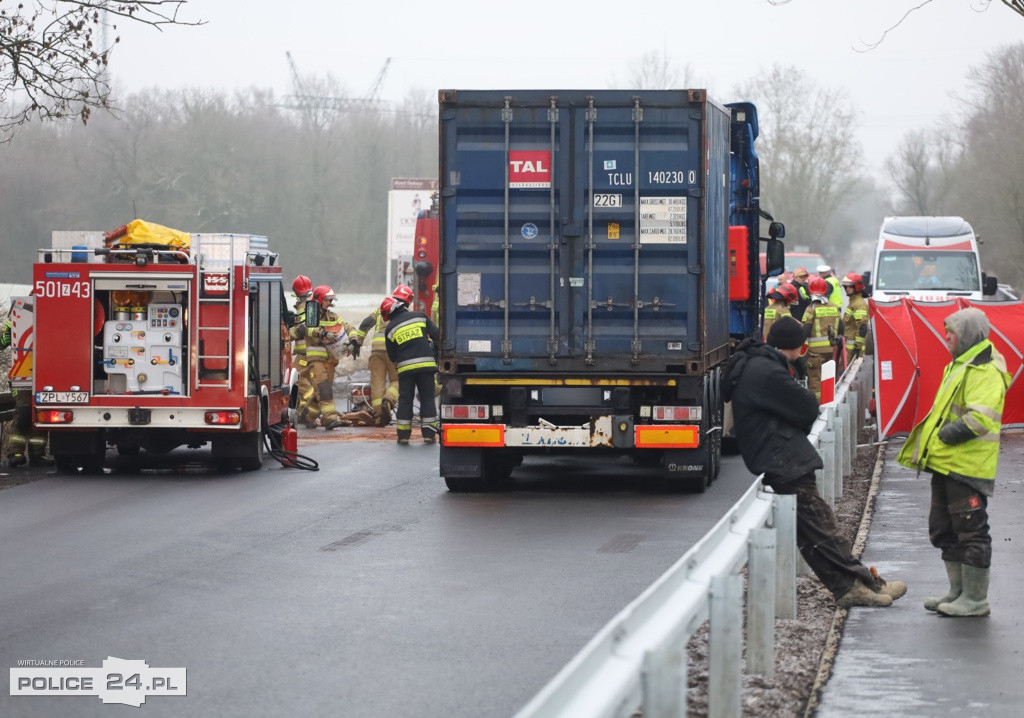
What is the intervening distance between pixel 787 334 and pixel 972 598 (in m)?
1.77

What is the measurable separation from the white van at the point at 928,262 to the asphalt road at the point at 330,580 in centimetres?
1455

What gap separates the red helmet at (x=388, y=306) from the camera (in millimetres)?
19125

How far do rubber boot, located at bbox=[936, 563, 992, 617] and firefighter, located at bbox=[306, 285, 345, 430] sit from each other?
14.8m

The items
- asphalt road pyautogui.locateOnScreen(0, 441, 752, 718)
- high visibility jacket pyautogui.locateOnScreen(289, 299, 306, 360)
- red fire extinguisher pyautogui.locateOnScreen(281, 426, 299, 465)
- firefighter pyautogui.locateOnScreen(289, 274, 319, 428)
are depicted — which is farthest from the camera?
firefighter pyautogui.locateOnScreen(289, 274, 319, 428)

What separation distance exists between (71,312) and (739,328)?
7.63 meters

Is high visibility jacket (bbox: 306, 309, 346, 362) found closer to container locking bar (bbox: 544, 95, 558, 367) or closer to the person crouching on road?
container locking bar (bbox: 544, 95, 558, 367)

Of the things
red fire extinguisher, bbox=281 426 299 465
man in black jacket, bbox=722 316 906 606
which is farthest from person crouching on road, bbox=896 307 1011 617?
red fire extinguisher, bbox=281 426 299 465

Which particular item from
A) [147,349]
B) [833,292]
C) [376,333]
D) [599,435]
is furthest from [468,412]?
[833,292]

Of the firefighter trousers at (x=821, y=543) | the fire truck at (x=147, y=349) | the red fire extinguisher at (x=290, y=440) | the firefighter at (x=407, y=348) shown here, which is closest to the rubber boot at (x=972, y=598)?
the firefighter trousers at (x=821, y=543)

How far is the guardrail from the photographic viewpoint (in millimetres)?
3779

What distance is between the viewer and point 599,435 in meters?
14.2

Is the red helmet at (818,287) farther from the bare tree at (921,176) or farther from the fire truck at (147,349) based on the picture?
the bare tree at (921,176)

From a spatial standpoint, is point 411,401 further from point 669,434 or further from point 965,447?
point 965,447

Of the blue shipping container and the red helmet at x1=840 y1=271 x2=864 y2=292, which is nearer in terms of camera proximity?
the blue shipping container
